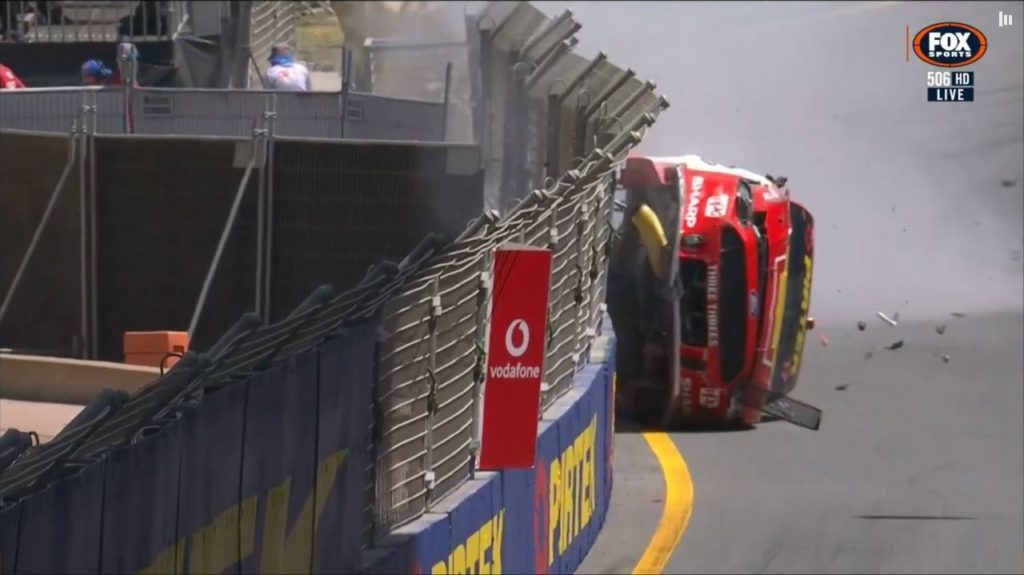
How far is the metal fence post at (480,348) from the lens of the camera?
7.55 meters

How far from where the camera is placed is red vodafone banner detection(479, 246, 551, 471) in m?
7.74

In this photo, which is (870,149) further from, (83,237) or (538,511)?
(538,511)

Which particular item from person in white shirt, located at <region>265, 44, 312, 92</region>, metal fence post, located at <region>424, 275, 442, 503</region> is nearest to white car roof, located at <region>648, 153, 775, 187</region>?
person in white shirt, located at <region>265, 44, 312, 92</region>

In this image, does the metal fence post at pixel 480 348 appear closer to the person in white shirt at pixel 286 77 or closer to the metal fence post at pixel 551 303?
the metal fence post at pixel 551 303

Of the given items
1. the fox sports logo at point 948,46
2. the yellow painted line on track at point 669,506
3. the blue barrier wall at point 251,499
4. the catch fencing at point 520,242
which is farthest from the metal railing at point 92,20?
the fox sports logo at point 948,46

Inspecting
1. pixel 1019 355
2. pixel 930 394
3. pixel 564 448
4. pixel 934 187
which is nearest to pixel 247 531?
pixel 564 448

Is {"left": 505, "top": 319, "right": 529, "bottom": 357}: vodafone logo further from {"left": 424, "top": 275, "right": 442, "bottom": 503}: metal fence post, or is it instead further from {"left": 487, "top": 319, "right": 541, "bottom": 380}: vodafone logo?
{"left": 424, "top": 275, "right": 442, "bottom": 503}: metal fence post

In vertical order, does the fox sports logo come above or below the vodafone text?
above

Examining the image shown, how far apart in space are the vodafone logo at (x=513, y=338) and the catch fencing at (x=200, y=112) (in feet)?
18.9

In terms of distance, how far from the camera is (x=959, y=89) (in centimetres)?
912

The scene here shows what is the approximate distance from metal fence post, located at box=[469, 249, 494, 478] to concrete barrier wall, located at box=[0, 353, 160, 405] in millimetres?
3773

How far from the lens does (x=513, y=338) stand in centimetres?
782

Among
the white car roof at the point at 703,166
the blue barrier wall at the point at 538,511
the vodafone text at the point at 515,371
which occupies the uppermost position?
the white car roof at the point at 703,166

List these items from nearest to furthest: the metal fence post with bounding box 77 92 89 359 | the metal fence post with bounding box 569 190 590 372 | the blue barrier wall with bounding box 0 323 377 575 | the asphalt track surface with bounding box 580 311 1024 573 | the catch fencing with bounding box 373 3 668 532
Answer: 1. the blue barrier wall with bounding box 0 323 377 575
2. the catch fencing with bounding box 373 3 668 532
3. the metal fence post with bounding box 569 190 590 372
4. the asphalt track surface with bounding box 580 311 1024 573
5. the metal fence post with bounding box 77 92 89 359
